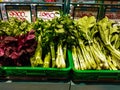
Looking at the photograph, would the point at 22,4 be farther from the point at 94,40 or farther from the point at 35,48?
the point at 94,40

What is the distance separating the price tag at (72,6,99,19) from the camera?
195 centimetres

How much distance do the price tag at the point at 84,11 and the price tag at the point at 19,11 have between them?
0.41 m

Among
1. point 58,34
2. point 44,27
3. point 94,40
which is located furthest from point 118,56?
point 44,27

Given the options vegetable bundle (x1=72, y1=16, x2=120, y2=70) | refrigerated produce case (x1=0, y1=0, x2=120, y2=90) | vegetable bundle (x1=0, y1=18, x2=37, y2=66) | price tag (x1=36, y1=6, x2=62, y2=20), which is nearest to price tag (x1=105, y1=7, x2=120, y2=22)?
vegetable bundle (x1=72, y1=16, x2=120, y2=70)

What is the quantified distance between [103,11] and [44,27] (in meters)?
0.64

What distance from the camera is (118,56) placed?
1573 mm

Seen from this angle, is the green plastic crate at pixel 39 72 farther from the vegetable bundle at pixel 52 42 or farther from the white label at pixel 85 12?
the white label at pixel 85 12

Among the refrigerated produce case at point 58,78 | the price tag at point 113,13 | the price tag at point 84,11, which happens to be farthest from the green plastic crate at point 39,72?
the price tag at point 113,13

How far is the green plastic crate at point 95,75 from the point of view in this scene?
1475mm

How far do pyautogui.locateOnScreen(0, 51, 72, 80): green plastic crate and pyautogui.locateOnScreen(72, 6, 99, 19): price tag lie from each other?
0.57 metres

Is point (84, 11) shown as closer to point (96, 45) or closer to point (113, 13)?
point (113, 13)

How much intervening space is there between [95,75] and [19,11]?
92 centimetres

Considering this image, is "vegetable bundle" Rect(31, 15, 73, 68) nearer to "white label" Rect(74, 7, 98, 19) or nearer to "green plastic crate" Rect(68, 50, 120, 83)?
"green plastic crate" Rect(68, 50, 120, 83)

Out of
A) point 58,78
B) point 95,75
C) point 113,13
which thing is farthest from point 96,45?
point 113,13
